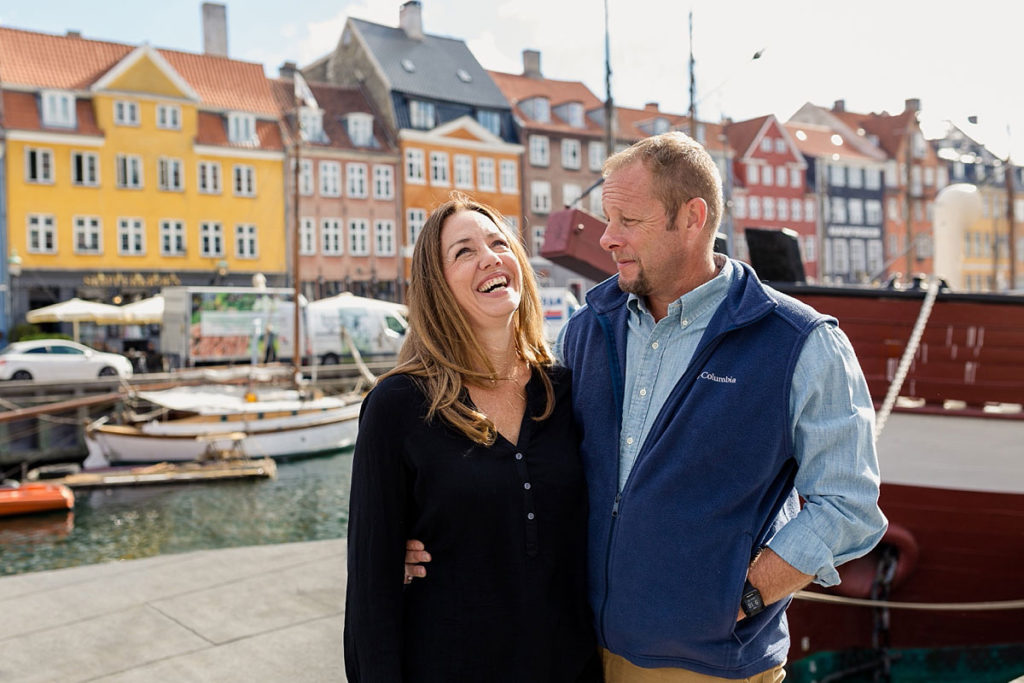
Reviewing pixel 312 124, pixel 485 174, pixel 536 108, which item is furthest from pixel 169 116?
pixel 536 108

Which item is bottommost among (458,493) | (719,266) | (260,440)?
(260,440)

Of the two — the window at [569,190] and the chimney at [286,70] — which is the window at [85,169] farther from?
the window at [569,190]

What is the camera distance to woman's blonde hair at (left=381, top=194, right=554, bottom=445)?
210cm

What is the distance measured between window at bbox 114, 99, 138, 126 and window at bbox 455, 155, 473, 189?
12.3 m

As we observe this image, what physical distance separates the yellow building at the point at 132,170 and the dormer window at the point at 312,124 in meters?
1.04

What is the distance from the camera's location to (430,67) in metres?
39.6

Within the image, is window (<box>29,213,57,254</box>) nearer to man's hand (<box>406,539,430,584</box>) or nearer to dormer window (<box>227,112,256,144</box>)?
dormer window (<box>227,112,256,144</box>)

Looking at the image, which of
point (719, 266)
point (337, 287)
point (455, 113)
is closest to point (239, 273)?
point (337, 287)

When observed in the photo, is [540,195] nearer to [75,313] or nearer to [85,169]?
[85,169]

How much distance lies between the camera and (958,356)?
573cm

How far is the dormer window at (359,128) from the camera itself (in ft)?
120

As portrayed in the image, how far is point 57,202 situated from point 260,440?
15.3 m

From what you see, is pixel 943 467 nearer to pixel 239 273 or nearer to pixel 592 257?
pixel 592 257

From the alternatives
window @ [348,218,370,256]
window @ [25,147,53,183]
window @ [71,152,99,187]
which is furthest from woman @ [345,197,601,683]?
window @ [348,218,370,256]
